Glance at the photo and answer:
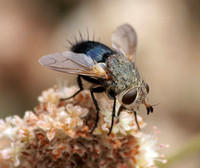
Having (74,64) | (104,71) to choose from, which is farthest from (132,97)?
(74,64)

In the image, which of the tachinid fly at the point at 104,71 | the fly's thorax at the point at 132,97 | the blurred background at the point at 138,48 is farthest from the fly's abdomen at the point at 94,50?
the blurred background at the point at 138,48

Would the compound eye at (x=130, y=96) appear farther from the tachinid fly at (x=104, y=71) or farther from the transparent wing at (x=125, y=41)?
the transparent wing at (x=125, y=41)

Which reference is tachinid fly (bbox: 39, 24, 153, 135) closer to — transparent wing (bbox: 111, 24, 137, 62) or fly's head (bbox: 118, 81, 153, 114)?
fly's head (bbox: 118, 81, 153, 114)

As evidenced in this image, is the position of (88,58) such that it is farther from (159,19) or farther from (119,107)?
(159,19)

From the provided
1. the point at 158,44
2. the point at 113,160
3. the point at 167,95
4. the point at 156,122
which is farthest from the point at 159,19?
the point at 113,160

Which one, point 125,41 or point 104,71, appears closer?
point 104,71

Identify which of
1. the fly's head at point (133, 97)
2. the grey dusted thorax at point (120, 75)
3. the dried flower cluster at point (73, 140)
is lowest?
the dried flower cluster at point (73, 140)

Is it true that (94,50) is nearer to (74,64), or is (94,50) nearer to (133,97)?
(74,64)
